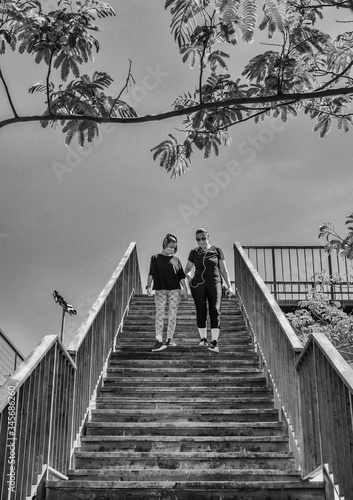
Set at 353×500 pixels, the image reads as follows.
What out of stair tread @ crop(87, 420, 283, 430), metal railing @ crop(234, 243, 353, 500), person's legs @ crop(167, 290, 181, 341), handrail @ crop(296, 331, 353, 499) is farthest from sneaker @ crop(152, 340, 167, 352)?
handrail @ crop(296, 331, 353, 499)

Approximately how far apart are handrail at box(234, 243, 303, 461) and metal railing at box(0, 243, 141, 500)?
180cm

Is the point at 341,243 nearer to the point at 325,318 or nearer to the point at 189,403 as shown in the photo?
the point at 189,403

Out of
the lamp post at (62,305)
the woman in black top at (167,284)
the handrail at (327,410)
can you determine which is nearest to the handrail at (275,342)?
the handrail at (327,410)

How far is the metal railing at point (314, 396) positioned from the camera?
411 cm

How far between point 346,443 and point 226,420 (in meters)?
2.40

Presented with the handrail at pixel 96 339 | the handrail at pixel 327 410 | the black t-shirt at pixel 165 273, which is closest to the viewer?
the handrail at pixel 327 410

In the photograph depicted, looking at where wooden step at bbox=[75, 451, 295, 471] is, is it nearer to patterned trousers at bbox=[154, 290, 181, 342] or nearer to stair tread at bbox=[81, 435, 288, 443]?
stair tread at bbox=[81, 435, 288, 443]

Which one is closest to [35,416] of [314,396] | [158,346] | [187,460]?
[187,460]

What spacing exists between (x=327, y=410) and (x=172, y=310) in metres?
4.12

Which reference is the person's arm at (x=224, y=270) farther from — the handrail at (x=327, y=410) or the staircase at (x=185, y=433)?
the handrail at (x=327, y=410)

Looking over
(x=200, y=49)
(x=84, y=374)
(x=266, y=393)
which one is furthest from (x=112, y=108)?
(x=266, y=393)

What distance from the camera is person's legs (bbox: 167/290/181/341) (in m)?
8.41

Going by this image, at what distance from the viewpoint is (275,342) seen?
660cm

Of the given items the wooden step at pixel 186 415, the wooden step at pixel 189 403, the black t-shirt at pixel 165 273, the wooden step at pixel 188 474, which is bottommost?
the wooden step at pixel 188 474
